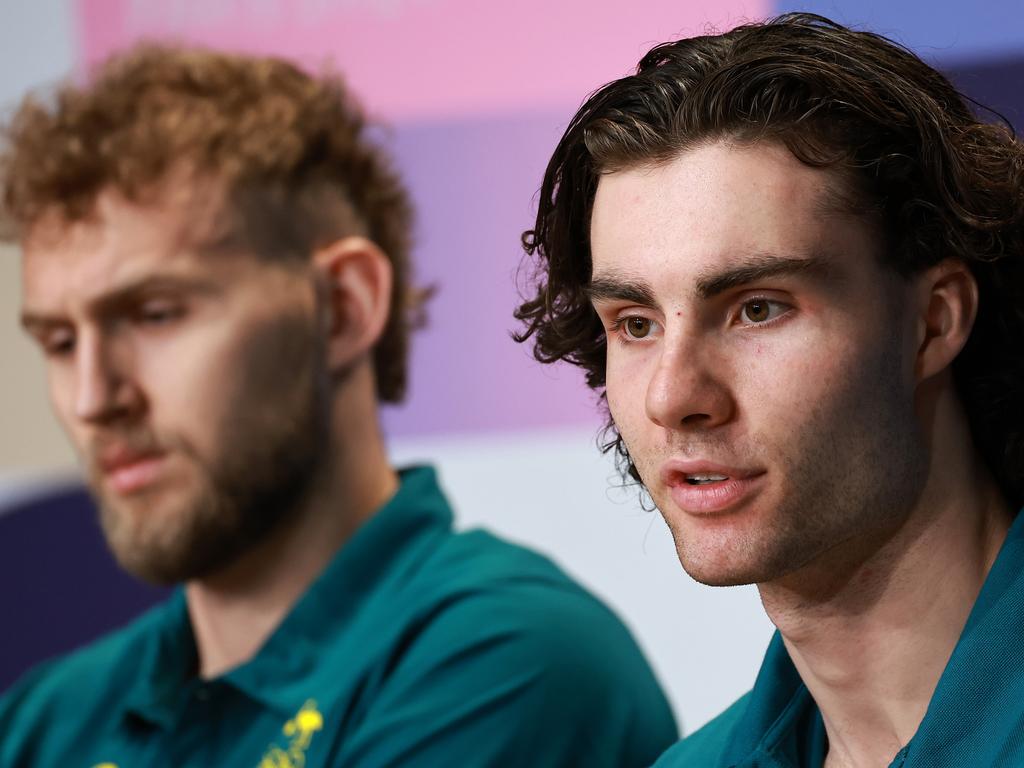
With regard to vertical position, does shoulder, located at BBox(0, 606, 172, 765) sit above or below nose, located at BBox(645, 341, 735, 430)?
below

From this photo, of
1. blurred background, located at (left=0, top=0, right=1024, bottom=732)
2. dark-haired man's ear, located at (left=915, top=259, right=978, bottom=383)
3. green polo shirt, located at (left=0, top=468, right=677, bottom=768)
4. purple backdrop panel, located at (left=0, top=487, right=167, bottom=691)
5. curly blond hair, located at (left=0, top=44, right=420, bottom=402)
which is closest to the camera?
dark-haired man's ear, located at (left=915, top=259, right=978, bottom=383)

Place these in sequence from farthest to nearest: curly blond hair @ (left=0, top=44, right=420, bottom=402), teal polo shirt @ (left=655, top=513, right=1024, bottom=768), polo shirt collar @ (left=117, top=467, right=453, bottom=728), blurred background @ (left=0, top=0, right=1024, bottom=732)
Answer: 1. blurred background @ (left=0, top=0, right=1024, bottom=732)
2. curly blond hair @ (left=0, top=44, right=420, bottom=402)
3. polo shirt collar @ (left=117, top=467, right=453, bottom=728)
4. teal polo shirt @ (left=655, top=513, right=1024, bottom=768)

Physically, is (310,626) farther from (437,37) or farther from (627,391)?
(437,37)

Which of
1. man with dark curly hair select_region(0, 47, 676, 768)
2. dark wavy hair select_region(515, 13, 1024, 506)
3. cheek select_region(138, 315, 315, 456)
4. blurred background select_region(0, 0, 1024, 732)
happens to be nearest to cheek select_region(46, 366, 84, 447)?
man with dark curly hair select_region(0, 47, 676, 768)

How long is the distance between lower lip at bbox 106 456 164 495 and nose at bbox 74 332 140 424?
2.7 inches

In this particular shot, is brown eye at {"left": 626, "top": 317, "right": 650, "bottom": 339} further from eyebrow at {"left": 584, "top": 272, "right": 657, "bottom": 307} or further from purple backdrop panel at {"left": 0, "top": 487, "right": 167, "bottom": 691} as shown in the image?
purple backdrop panel at {"left": 0, "top": 487, "right": 167, "bottom": 691}

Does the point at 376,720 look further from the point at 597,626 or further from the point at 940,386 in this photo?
the point at 940,386

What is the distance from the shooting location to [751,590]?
2418 mm

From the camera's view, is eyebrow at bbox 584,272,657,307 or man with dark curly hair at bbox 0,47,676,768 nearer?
eyebrow at bbox 584,272,657,307

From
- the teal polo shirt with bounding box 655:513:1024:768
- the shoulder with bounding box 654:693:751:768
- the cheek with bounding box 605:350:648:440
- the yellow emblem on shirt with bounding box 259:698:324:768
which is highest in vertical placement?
the cheek with bounding box 605:350:648:440

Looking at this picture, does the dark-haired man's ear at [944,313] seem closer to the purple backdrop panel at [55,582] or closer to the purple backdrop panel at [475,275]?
the purple backdrop panel at [475,275]

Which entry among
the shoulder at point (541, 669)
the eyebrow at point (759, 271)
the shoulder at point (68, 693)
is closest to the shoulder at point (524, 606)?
the shoulder at point (541, 669)

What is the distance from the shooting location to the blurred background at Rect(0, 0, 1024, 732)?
2523 millimetres

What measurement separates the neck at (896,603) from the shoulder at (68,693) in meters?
1.34
